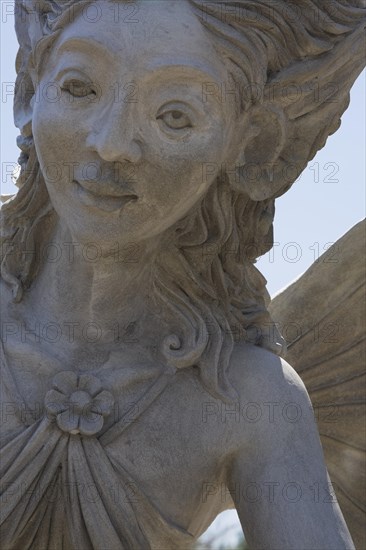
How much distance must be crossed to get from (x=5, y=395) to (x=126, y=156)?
75cm

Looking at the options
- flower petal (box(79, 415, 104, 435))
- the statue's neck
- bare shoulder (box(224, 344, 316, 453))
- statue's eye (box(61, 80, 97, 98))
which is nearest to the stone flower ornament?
flower petal (box(79, 415, 104, 435))

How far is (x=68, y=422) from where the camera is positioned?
4.56 m

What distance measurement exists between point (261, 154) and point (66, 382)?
837 millimetres

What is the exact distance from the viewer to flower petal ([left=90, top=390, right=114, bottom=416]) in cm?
461

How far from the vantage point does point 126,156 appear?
442 centimetres

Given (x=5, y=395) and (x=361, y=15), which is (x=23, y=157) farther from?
(x=361, y=15)

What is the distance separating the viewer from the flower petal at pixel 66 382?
4625mm

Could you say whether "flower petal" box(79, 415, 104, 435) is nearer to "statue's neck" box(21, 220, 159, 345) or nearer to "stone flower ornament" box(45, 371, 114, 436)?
"stone flower ornament" box(45, 371, 114, 436)

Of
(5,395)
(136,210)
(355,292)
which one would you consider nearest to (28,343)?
(5,395)

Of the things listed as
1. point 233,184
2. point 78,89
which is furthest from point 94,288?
point 78,89

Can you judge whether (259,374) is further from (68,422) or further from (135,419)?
(68,422)

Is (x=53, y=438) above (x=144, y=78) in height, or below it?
below

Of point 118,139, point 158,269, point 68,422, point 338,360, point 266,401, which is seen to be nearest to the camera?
point 118,139

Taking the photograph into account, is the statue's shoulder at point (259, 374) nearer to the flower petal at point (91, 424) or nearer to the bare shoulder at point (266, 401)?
the bare shoulder at point (266, 401)
